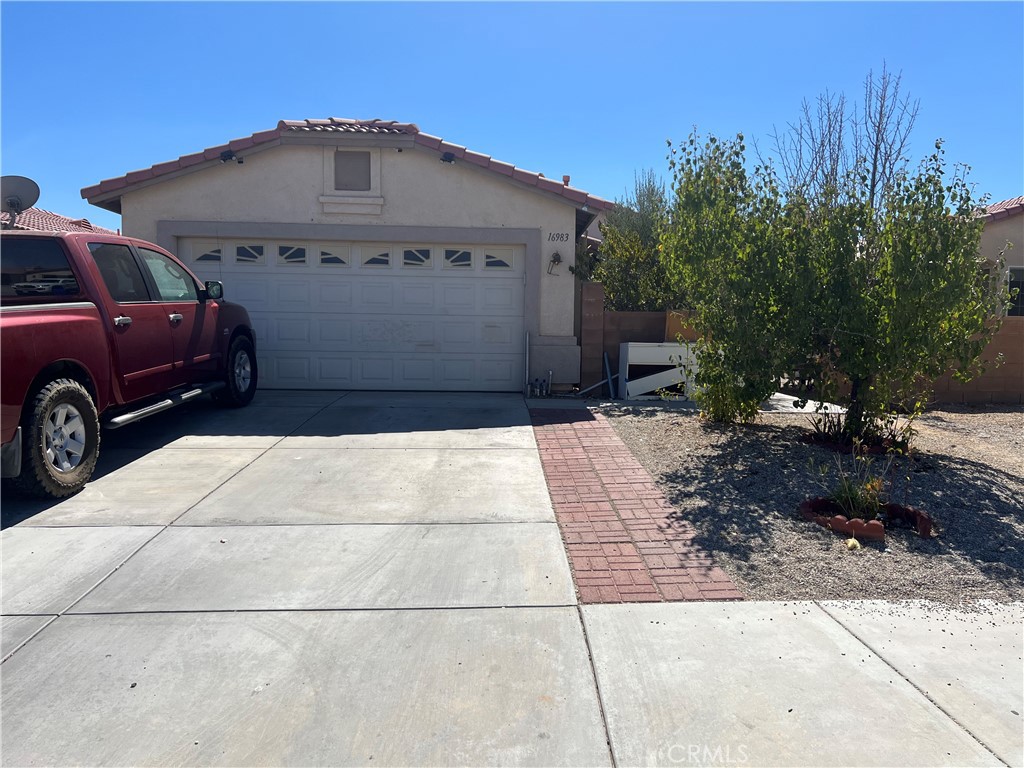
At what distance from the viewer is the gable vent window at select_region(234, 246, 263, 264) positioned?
37.7 ft

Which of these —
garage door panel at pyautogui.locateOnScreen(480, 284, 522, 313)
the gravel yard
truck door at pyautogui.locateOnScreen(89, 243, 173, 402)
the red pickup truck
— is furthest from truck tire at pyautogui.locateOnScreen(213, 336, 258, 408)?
the gravel yard

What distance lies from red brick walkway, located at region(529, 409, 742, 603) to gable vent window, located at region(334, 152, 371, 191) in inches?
210

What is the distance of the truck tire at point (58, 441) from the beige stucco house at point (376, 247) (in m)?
5.30

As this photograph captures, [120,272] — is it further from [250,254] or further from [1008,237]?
[1008,237]

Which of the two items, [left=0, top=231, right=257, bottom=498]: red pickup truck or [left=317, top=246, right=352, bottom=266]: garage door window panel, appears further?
[left=317, top=246, right=352, bottom=266]: garage door window panel

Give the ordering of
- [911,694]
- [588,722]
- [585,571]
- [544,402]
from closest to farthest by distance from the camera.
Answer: [588,722] < [911,694] < [585,571] < [544,402]

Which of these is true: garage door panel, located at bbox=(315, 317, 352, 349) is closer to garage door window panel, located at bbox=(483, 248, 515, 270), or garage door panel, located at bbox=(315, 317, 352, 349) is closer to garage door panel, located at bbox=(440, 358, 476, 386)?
garage door panel, located at bbox=(440, 358, 476, 386)

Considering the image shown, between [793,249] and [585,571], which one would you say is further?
[793,249]

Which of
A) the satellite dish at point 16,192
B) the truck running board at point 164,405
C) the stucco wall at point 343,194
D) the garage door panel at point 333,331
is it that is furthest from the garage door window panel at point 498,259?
the satellite dish at point 16,192

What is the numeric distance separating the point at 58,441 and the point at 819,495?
603 centimetres

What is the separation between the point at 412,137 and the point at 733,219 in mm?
5503

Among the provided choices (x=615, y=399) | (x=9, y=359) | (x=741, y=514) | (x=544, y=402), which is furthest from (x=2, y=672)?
(x=615, y=399)

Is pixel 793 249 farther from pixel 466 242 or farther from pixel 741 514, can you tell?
pixel 466 242

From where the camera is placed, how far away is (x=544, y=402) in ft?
35.3
